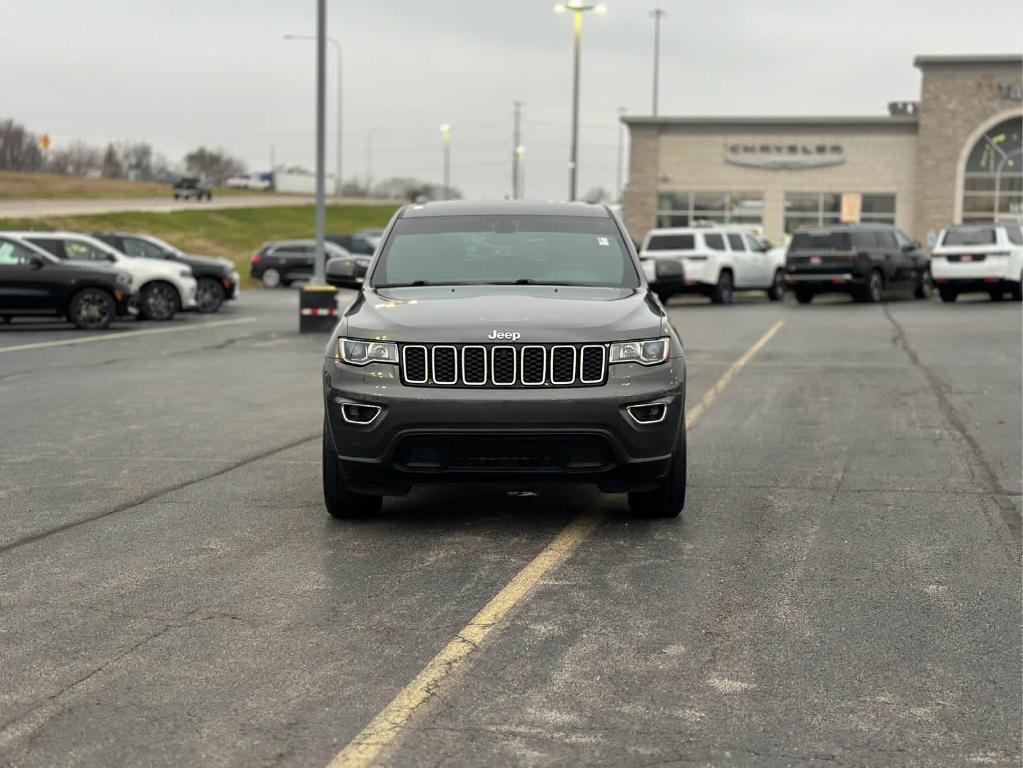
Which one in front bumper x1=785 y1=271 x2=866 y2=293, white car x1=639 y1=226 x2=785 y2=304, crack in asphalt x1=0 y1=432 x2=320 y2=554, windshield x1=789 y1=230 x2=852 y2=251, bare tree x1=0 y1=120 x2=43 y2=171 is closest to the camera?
crack in asphalt x1=0 y1=432 x2=320 y2=554

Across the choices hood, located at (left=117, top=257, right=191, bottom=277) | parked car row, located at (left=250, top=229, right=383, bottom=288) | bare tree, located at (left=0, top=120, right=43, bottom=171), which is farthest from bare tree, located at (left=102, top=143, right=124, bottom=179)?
hood, located at (left=117, top=257, right=191, bottom=277)

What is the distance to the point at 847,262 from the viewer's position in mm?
31328

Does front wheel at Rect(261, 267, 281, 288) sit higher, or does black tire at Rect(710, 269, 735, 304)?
black tire at Rect(710, 269, 735, 304)

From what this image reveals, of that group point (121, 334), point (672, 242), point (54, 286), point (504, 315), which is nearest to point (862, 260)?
point (672, 242)

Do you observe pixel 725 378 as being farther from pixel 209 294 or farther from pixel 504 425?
pixel 209 294

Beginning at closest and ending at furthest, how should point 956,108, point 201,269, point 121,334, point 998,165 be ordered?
point 121,334 → point 201,269 → point 956,108 → point 998,165

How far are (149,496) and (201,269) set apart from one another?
21362mm

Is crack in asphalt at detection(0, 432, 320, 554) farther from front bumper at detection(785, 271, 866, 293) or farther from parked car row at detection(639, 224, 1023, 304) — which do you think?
front bumper at detection(785, 271, 866, 293)

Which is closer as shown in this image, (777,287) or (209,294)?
(209,294)

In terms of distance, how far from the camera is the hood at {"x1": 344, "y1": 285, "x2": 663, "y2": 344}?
267 inches

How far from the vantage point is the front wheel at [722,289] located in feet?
107

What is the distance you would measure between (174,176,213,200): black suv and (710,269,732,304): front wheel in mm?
55910

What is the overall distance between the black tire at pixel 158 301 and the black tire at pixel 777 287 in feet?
52.3

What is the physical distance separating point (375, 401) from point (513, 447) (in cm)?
71
